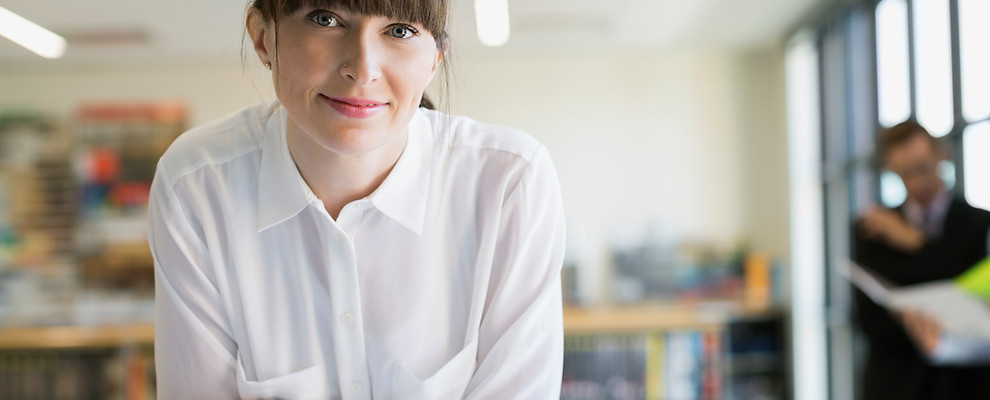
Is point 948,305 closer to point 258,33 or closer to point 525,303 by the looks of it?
point 525,303

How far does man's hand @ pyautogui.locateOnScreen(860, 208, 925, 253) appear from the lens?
2635mm

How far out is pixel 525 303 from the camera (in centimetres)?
112

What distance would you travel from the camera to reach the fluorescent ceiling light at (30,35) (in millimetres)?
4410

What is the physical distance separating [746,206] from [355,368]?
16.4 feet

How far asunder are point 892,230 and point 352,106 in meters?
2.25

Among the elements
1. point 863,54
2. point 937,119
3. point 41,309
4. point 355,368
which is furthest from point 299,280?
point 41,309

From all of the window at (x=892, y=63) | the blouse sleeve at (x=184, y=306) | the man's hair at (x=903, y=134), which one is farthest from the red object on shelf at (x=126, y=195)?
the blouse sleeve at (x=184, y=306)

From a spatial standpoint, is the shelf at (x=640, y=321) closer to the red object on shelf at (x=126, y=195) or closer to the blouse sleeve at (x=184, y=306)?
the red object on shelf at (x=126, y=195)

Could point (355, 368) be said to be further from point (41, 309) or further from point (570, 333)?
point (41, 309)

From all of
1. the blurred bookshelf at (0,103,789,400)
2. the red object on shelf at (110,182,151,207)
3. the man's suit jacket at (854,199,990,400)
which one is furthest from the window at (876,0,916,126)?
the red object on shelf at (110,182,151,207)

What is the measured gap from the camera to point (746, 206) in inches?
227

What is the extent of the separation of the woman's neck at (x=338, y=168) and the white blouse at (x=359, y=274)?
0.05 ft

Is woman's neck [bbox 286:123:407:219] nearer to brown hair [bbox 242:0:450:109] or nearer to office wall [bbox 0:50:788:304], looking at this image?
A: brown hair [bbox 242:0:450:109]

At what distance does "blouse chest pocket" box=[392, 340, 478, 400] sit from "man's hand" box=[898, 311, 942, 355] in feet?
5.97
